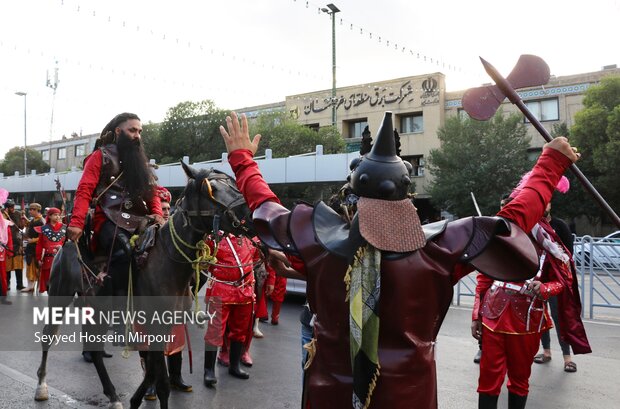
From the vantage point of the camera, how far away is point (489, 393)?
4027mm

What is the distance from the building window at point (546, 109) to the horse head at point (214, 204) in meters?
30.1

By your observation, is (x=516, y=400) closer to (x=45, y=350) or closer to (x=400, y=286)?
(x=400, y=286)

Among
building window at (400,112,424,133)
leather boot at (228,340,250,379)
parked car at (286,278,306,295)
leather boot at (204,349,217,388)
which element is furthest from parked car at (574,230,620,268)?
building window at (400,112,424,133)

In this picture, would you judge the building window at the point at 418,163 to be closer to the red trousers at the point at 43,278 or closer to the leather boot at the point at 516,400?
the red trousers at the point at 43,278

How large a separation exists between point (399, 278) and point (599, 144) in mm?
26262

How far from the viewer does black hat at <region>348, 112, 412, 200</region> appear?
79.0 inches

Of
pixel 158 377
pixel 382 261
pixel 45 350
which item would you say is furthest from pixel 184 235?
pixel 382 261

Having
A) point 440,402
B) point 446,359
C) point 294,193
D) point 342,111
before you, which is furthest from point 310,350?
point 342,111

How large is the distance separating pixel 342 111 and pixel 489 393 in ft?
112

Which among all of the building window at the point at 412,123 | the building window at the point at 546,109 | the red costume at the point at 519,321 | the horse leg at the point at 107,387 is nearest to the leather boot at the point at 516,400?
the red costume at the point at 519,321

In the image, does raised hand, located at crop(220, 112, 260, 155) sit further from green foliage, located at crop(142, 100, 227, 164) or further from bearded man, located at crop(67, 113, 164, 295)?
green foliage, located at crop(142, 100, 227, 164)

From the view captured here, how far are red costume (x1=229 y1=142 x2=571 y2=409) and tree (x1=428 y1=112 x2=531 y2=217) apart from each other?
25.1 metres

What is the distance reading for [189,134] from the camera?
34.4 meters

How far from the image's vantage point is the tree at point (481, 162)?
2644 centimetres
